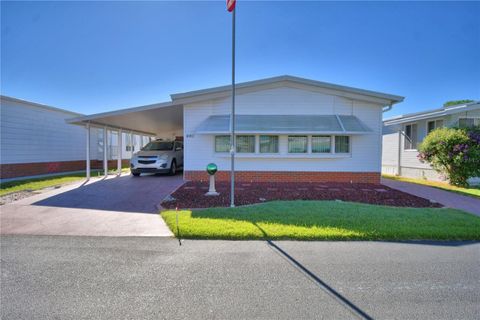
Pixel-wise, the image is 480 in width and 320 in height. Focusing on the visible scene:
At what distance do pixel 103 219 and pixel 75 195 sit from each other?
3.52 metres

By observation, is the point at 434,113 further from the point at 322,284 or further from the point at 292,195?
the point at 322,284

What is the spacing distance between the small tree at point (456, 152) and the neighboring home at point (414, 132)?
160 centimetres

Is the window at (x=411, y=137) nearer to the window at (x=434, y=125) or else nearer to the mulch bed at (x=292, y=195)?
the window at (x=434, y=125)

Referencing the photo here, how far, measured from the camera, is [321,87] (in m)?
10.1

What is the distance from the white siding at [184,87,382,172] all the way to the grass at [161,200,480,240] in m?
4.55

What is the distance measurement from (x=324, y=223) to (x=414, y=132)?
1351 cm

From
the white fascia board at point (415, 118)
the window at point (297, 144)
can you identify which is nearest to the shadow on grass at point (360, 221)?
the window at point (297, 144)

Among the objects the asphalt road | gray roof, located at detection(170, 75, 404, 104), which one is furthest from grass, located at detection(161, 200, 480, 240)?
gray roof, located at detection(170, 75, 404, 104)

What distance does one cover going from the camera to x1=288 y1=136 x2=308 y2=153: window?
34.2ft

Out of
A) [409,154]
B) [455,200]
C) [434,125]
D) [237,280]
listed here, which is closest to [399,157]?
[409,154]

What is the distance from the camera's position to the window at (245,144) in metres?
10.5

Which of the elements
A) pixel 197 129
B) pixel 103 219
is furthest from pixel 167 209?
pixel 197 129

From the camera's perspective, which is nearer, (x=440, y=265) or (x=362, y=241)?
(x=440, y=265)

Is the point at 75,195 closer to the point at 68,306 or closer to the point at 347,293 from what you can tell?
the point at 68,306
